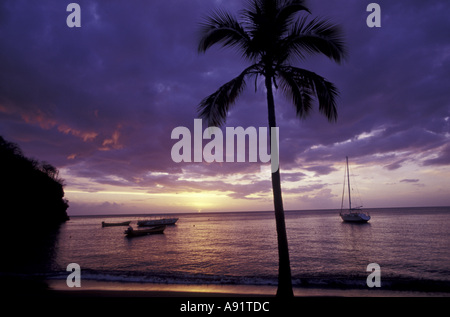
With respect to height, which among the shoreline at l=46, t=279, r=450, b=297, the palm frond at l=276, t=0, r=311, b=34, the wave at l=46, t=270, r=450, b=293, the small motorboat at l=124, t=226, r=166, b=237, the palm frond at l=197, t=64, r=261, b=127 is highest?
the palm frond at l=276, t=0, r=311, b=34

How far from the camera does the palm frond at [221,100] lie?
612 centimetres

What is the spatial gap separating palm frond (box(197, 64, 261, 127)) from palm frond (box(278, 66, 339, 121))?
0.94m

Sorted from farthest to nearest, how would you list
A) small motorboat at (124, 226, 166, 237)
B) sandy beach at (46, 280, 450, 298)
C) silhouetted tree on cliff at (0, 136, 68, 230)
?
1. silhouetted tree on cliff at (0, 136, 68, 230)
2. small motorboat at (124, 226, 166, 237)
3. sandy beach at (46, 280, 450, 298)

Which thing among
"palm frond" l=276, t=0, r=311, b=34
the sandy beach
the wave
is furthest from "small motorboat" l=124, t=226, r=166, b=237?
"palm frond" l=276, t=0, r=311, b=34

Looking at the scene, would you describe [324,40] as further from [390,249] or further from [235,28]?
[390,249]

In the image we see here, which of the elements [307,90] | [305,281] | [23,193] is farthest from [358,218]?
[23,193]

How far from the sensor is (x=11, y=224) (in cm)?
6456

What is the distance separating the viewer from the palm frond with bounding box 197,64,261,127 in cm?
612

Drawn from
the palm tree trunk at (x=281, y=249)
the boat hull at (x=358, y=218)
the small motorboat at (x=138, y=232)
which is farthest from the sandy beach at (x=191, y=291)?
the boat hull at (x=358, y=218)

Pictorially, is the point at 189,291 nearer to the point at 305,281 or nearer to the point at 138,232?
the point at 305,281

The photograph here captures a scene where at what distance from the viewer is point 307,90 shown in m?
6.92

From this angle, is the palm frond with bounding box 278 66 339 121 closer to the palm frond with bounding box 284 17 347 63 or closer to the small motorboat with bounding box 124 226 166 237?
the palm frond with bounding box 284 17 347 63

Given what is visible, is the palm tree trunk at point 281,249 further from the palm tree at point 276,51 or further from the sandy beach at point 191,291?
the sandy beach at point 191,291
